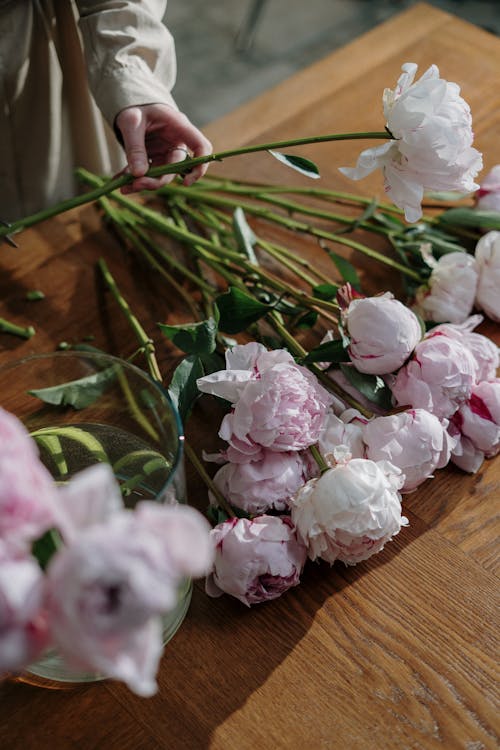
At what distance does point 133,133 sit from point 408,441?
38 cm

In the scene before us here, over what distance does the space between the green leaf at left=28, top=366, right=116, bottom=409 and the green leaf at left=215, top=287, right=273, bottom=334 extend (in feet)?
0.38

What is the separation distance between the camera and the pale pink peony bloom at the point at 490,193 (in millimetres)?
791

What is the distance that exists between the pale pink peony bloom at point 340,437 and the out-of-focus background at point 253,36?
1.67 meters

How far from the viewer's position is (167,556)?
0.25 meters

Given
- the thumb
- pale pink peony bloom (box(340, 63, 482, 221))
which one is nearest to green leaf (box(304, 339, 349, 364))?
pale pink peony bloom (box(340, 63, 482, 221))

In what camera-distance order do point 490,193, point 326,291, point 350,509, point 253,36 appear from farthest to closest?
1. point 253,36
2. point 490,193
3. point 326,291
4. point 350,509

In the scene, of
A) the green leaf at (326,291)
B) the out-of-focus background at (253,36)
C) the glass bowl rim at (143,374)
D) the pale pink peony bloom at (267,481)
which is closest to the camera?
the glass bowl rim at (143,374)

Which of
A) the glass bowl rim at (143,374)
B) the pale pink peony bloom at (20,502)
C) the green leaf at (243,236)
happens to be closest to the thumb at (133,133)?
the green leaf at (243,236)

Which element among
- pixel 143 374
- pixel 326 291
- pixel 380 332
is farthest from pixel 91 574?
pixel 326 291

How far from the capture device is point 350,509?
483 mm

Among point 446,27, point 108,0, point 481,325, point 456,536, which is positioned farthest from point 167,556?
point 446,27

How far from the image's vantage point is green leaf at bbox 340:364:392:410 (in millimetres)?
603

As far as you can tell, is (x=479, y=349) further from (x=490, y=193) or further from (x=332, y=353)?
(x=490, y=193)

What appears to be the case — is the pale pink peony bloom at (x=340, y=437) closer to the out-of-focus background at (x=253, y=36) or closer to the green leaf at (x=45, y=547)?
the green leaf at (x=45, y=547)
